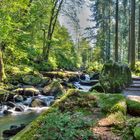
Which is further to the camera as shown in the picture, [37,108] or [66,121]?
[37,108]

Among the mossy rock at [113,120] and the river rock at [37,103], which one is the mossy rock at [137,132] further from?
the river rock at [37,103]

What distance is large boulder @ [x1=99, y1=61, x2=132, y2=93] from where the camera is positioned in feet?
38.1

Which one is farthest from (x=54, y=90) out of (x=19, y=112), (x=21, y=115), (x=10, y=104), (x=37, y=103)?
(x=21, y=115)

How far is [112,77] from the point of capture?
1179 centimetres

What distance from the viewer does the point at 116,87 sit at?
1203 centimetres

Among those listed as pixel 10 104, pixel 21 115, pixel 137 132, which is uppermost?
pixel 137 132

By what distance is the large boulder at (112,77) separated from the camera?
1162 centimetres

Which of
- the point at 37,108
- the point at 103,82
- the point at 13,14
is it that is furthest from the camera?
the point at 13,14

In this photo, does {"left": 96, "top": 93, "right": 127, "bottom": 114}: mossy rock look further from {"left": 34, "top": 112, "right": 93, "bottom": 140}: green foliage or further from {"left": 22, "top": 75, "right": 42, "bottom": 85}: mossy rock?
{"left": 22, "top": 75, "right": 42, "bottom": 85}: mossy rock

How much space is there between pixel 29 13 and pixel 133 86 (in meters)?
13.7

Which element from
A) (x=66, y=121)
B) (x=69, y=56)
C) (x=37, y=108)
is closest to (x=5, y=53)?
(x=37, y=108)

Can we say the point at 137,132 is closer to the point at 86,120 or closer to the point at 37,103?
the point at 86,120

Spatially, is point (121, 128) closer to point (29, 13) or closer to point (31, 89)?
point (31, 89)

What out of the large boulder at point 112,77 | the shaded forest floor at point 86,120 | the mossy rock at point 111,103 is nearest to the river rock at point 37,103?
the large boulder at point 112,77
